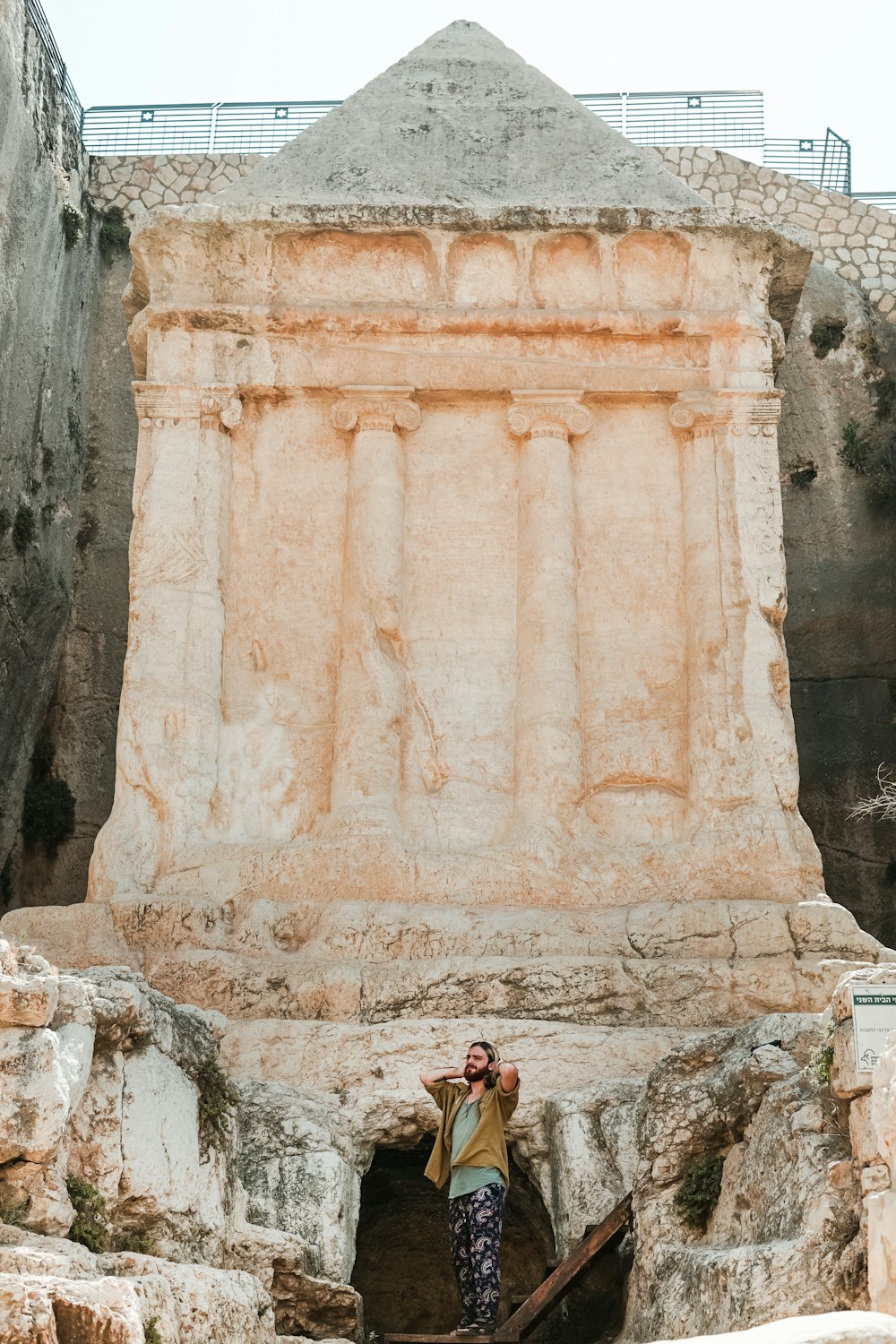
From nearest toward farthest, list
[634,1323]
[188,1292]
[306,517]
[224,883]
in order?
[188,1292]
[634,1323]
[224,883]
[306,517]

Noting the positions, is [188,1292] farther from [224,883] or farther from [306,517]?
[306,517]

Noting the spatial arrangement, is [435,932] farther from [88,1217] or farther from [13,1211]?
[13,1211]

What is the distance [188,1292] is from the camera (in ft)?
28.3

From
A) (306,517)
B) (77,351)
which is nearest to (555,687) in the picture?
(306,517)

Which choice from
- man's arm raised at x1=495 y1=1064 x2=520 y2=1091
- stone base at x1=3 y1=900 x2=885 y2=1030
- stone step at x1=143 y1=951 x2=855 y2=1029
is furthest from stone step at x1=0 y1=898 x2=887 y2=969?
man's arm raised at x1=495 y1=1064 x2=520 y2=1091

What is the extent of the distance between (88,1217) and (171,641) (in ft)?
19.6

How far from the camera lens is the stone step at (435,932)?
12.7 meters

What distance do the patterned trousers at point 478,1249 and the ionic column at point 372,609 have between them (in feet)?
12.9

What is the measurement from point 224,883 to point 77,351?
8.85 meters

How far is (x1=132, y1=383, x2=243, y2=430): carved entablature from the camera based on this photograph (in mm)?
14938

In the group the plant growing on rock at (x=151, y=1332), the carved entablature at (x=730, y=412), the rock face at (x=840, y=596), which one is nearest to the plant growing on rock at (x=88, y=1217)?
the plant growing on rock at (x=151, y=1332)

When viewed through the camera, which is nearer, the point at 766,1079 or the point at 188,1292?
the point at 188,1292

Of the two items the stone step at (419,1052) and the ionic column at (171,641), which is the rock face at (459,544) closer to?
the ionic column at (171,641)

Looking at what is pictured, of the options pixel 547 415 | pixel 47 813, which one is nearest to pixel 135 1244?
pixel 547 415
